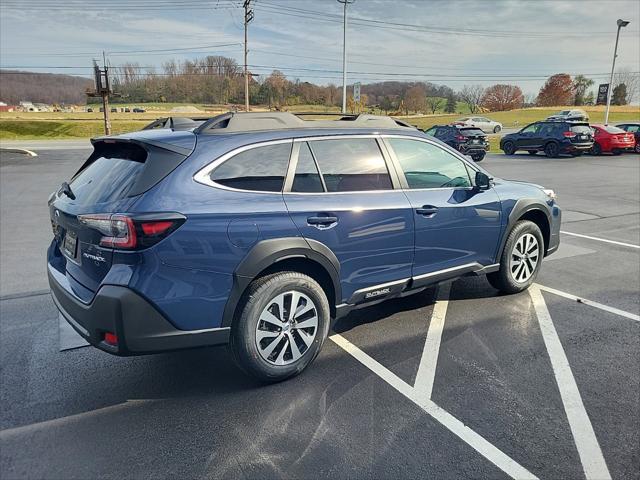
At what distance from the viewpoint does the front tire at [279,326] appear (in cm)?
302

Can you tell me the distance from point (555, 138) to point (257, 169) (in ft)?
75.5

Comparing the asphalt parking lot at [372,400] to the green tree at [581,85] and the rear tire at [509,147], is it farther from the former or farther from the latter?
the green tree at [581,85]

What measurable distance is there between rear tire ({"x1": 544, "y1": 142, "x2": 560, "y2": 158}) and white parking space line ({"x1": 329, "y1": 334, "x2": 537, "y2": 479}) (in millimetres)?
22464

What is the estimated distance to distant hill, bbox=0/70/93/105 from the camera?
319ft

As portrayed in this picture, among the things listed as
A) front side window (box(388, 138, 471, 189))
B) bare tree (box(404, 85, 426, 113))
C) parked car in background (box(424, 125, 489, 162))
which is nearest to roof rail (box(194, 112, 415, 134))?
front side window (box(388, 138, 471, 189))

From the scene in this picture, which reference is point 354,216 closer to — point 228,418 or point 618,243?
point 228,418

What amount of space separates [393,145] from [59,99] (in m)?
122

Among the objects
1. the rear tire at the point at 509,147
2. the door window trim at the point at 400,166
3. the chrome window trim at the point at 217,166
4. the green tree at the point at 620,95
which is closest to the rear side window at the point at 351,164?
the door window trim at the point at 400,166

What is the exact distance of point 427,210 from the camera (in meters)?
3.82

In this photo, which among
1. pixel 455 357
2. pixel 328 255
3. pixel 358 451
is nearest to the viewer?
pixel 358 451

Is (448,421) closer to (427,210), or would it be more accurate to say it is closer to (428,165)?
(427,210)

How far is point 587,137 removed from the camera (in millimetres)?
22203

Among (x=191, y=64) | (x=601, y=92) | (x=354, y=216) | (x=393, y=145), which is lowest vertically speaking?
(x=354, y=216)

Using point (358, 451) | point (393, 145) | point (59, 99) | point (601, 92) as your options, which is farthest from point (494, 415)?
point (59, 99)
